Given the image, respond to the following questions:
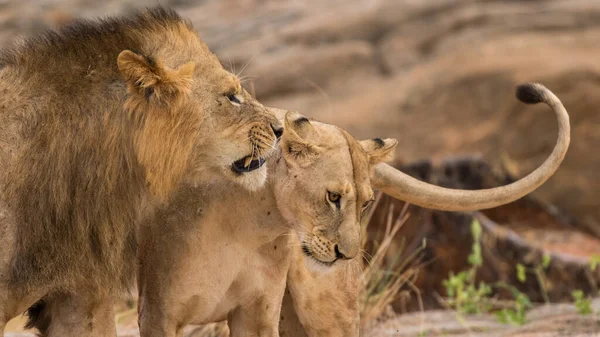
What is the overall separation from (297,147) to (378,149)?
0.40 m

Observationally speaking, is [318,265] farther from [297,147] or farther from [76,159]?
[76,159]

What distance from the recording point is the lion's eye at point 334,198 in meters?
4.01

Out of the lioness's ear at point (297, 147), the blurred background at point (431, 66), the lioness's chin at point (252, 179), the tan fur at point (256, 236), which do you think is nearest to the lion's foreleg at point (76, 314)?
the tan fur at point (256, 236)

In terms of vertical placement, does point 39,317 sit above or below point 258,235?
below

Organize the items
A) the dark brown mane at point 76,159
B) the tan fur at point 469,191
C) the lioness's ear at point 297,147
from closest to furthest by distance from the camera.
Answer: the dark brown mane at point 76,159 < the lioness's ear at point 297,147 < the tan fur at point 469,191

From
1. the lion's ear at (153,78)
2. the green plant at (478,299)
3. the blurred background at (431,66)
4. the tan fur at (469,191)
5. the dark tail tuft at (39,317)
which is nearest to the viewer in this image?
the lion's ear at (153,78)

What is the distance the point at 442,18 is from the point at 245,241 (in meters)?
8.22

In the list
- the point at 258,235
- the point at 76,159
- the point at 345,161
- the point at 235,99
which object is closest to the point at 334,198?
the point at 345,161

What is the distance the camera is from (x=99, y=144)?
160 inches

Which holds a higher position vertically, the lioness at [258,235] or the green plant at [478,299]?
the lioness at [258,235]

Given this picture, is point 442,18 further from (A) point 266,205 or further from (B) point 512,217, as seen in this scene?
(A) point 266,205

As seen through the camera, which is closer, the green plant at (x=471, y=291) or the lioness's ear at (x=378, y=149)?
the lioness's ear at (x=378, y=149)

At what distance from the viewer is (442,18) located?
12109 mm

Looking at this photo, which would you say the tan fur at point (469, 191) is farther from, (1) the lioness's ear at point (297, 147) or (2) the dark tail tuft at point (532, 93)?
(1) the lioness's ear at point (297, 147)
